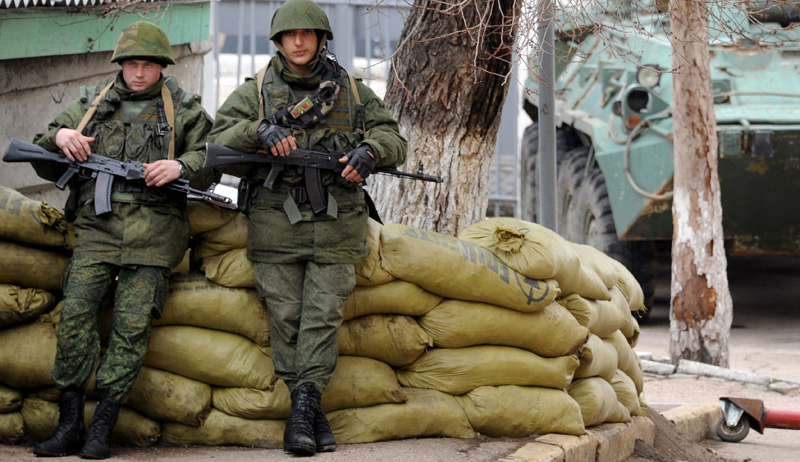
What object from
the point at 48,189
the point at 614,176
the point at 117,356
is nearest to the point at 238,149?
the point at 117,356

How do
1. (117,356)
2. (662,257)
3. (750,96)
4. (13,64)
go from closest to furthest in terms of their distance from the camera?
(117,356)
(13,64)
(750,96)
(662,257)

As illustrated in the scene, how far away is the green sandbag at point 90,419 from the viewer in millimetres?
3879

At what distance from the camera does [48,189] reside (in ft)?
21.6

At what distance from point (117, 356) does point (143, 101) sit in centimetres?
95

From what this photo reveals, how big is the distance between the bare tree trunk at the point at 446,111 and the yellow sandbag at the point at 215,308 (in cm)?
156

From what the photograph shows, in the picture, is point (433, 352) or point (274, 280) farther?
point (433, 352)

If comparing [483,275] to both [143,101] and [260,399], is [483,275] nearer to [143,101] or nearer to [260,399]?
[260,399]

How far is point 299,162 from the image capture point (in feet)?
12.7

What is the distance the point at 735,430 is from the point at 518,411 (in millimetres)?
2205

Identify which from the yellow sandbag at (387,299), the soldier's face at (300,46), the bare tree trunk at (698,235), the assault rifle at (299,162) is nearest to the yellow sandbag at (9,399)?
the assault rifle at (299,162)

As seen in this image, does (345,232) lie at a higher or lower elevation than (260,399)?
higher

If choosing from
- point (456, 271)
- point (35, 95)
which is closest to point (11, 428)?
point (456, 271)

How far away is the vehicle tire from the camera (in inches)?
231

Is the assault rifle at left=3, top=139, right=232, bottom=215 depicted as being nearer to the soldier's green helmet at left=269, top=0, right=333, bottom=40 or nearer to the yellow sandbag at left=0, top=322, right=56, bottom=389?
the yellow sandbag at left=0, top=322, right=56, bottom=389
